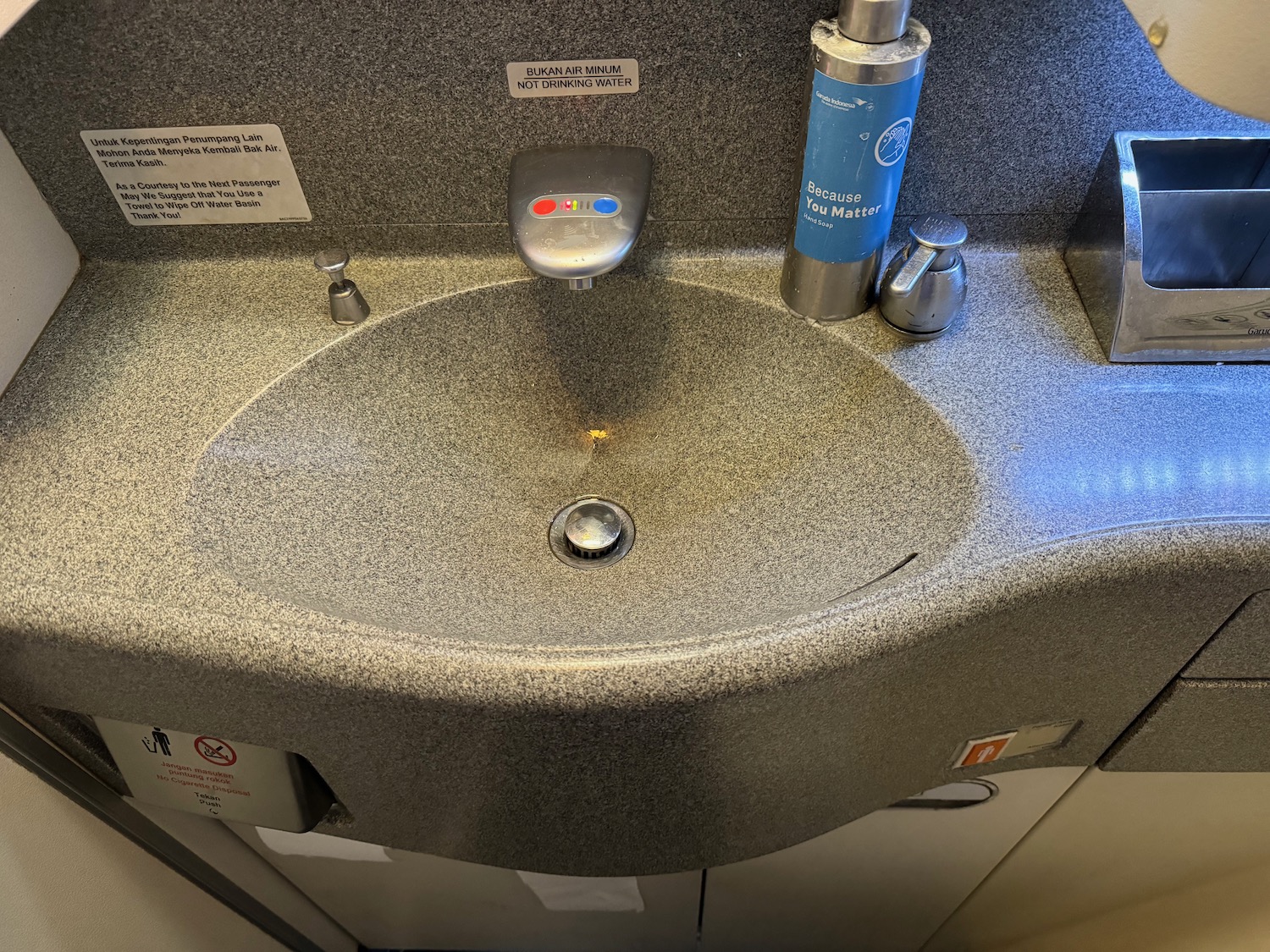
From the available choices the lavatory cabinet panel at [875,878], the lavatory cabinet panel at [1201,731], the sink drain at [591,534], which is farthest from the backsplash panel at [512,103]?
the lavatory cabinet panel at [875,878]

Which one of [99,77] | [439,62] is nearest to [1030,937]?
[439,62]

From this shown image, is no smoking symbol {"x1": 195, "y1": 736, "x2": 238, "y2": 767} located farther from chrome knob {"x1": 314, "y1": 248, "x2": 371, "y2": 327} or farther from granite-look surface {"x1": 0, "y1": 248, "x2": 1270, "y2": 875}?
chrome knob {"x1": 314, "y1": 248, "x2": 371, "y2": 327}

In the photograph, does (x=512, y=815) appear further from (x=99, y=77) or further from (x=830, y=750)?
(x=99, y=77)

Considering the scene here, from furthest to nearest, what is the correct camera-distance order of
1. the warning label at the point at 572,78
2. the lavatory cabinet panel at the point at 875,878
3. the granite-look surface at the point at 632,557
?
1. the lavatory cabinet panel at the point at 875,878
2. the warning label at the point at 572,78
3. the granite-look surface at the point at 632,557

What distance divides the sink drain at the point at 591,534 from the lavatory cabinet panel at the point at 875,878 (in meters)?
0.34

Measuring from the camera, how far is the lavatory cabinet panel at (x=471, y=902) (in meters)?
0.82

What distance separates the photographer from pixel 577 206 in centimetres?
53

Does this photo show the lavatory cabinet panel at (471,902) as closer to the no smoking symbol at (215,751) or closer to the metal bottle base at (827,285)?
the no smoking symbol at (215,751)

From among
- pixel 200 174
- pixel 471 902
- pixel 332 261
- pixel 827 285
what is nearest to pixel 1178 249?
pixel 827 285

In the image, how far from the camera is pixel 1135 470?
495 millimetres

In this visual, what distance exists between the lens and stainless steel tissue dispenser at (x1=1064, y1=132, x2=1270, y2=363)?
1.77 feet

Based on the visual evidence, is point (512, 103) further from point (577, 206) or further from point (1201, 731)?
point (1201, 731)

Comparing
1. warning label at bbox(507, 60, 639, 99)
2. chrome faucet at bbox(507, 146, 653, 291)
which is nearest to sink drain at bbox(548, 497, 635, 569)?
chrome faucet at bbox(507, 146, 653, 291)

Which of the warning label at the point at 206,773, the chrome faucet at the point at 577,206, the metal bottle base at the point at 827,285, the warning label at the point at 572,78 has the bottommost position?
the warning label at the point at 206,773
